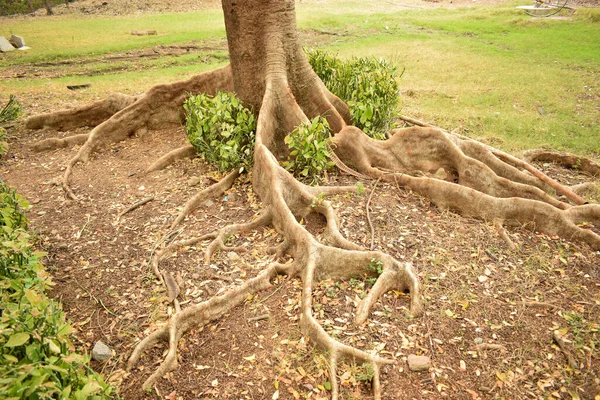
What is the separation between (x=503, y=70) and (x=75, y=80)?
436 inches

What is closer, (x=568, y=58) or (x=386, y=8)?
(x=568, y=58)

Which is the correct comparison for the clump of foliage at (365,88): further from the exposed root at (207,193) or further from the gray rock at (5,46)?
the gray rock at (5,46)

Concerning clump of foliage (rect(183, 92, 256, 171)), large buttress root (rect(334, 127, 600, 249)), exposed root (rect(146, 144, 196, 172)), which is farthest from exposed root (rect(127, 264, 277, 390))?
exposed root (rect(146, 144, 196, 172))

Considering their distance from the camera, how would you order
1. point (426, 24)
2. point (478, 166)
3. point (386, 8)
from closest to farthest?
point (478, 166) → point (426, 24) → point (386, 8)

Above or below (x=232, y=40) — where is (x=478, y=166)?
below

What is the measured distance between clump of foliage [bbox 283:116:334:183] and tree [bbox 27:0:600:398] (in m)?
0.35

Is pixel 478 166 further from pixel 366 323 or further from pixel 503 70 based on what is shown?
pixel 503 70

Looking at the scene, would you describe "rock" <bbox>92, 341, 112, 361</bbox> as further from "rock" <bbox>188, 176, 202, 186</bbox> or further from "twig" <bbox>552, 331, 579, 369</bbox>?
"twig" <bbox>552, 331, 579, 369</bbox>

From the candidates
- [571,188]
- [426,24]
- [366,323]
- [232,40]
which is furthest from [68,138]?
[426,24]

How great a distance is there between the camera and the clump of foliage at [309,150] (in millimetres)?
5555

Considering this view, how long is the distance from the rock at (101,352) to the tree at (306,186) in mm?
254

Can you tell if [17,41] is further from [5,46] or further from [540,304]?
[540,304]

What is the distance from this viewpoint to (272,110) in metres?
6.12

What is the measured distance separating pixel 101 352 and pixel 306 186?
288 cm
